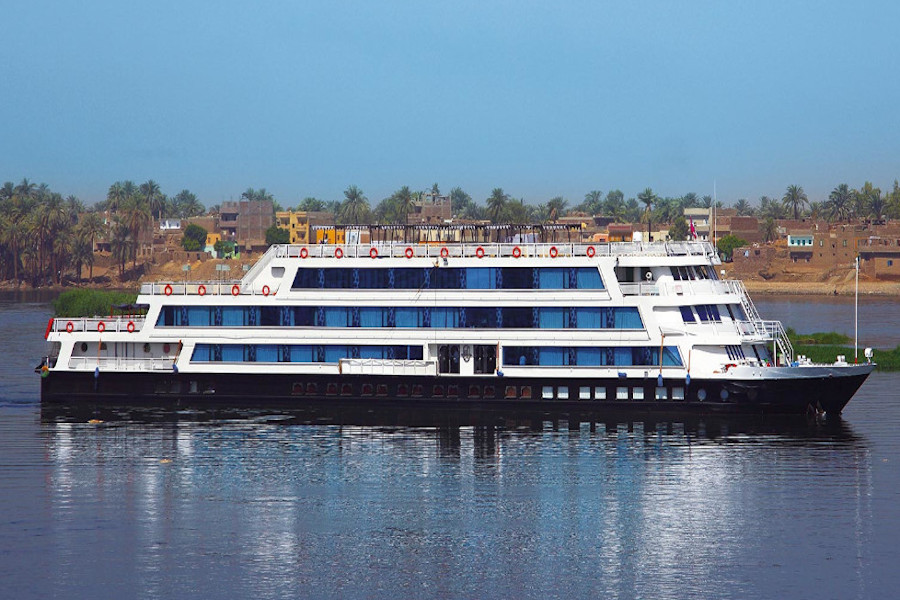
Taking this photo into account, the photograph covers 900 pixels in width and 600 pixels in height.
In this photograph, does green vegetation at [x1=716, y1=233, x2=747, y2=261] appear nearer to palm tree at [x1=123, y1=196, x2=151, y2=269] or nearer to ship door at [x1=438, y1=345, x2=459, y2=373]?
palm tree at [x1=123, y1=196, x2=151, y2=269]

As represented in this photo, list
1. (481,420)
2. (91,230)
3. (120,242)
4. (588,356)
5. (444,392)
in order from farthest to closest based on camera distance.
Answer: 1. (120,242)
2. (91,230)
3. (444,392)
4. (481,420)
5. (588,356)

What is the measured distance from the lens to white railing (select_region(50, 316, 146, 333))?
178 feet

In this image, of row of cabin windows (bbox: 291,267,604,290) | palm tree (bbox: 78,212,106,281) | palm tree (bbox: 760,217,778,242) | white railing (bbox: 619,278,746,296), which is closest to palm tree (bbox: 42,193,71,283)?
palm tree (bbox: 78,212,106,281)

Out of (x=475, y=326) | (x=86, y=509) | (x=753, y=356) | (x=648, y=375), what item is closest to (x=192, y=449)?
(x=86, y=509)

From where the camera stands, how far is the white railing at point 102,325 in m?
54.2

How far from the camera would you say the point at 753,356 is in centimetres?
5075

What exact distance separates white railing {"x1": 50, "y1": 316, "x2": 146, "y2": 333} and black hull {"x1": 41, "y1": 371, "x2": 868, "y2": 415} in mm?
1788

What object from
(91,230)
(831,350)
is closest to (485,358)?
(831,350)

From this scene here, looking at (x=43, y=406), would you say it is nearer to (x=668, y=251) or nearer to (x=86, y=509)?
(x=86, y=509)

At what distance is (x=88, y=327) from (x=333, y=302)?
1035 cm

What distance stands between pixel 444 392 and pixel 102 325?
14.3m

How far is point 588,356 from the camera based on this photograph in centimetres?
5081

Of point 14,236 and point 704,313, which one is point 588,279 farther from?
point 14,236

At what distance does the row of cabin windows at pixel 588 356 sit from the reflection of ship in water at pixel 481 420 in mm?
1939
